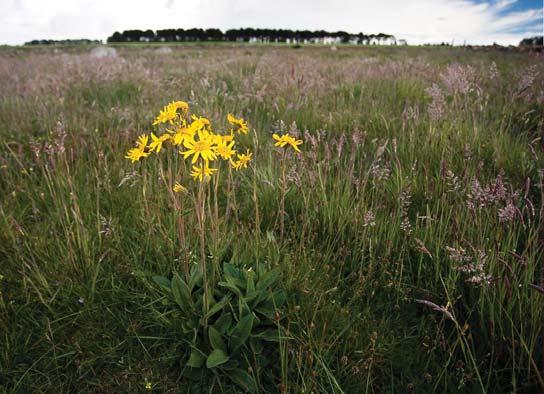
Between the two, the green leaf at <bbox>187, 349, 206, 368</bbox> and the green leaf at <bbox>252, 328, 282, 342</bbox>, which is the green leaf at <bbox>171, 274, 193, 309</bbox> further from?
the green leaf at <bbox>252, 328, 282, 342</bbox>

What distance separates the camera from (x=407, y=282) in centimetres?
185

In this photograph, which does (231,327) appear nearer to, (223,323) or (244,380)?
(223,323)

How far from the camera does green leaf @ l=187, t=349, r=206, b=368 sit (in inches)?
53.8

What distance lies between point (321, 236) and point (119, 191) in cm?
152

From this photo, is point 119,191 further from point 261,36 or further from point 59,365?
point 261,36

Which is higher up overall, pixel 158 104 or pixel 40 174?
pixel 158 104

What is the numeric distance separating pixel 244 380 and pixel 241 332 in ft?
0.57

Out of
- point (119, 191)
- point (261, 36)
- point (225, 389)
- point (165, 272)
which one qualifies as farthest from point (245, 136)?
point (261, 36)

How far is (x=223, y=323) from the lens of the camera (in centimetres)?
148

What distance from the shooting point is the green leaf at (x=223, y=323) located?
146 centimetres

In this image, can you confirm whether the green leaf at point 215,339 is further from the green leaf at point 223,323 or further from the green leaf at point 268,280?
the green leaf at point 268,280

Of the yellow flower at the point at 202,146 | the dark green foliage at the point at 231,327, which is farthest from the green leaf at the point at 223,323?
the yellow flower at the point at 202,146

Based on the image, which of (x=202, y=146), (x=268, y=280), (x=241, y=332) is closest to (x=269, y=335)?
(x=241, y=332)

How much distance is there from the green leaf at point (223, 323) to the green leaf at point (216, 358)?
0.09m
